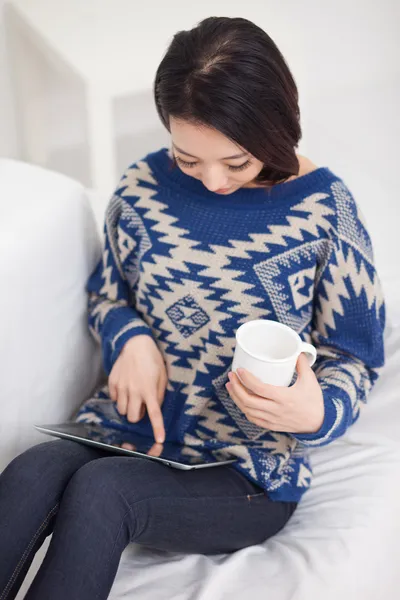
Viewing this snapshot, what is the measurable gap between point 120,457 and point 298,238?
1.30ft

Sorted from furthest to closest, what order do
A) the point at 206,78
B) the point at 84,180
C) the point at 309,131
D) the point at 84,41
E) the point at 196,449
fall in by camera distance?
the point at 84,180, the point at 84,41, the point at 309,131, the point at 196,449, the point at 206,78

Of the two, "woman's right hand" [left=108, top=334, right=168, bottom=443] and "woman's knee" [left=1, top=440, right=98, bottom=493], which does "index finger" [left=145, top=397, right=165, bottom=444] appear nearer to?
"woman's right hand" [left=108, top=334, right=168, bottom=443]

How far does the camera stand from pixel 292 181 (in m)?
0.89

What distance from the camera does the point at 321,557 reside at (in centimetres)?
86

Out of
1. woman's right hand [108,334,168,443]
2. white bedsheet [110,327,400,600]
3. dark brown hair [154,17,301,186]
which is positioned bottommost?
white bedsheet [110,327,400,600]

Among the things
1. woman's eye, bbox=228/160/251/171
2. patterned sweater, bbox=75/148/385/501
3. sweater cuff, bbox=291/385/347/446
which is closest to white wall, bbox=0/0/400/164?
patterned sweater, bbox=75/148/385/501

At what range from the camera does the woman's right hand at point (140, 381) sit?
947mm

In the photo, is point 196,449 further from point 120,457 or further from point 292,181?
point 292,181

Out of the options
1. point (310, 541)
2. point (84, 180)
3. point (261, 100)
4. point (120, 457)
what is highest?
point (261, 100)

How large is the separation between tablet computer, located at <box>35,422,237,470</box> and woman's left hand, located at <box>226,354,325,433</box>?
0.13 metres

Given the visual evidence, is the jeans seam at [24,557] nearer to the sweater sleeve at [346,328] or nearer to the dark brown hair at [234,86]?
the sweater sleeve at [346,328]

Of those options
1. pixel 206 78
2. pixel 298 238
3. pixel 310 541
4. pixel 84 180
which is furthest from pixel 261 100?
pixel 84 180

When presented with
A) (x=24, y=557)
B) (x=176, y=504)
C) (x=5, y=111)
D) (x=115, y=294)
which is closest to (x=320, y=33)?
(x=115, y=294)

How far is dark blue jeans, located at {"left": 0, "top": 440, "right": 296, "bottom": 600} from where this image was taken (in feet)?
2.42
